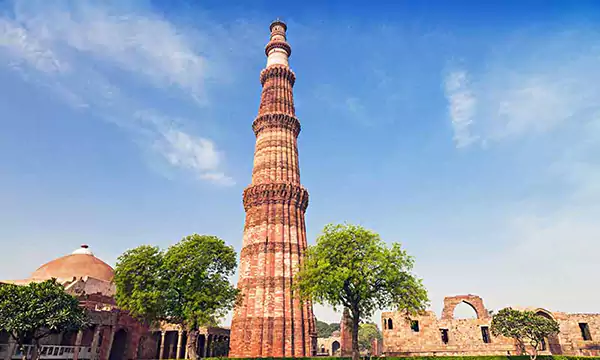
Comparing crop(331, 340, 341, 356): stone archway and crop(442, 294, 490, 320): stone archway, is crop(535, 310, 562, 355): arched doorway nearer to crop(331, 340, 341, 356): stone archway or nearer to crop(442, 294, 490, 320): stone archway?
crop(442, 294, 490, 320): stone archway

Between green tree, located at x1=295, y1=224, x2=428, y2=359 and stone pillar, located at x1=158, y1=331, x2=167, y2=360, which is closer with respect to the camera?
green tree, located at x1=295, y1=224, x2=428, y2=359

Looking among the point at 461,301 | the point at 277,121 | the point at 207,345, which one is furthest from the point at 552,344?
the point at 207,345

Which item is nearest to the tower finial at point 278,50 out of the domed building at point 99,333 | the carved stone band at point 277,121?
the carved stone band at point 277,121

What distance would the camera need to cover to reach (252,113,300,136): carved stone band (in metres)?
41.0

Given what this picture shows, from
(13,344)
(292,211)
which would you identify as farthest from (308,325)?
(13,344)

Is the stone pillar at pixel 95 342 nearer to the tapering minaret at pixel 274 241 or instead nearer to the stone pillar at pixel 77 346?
the stone pillar at pixel 77 346

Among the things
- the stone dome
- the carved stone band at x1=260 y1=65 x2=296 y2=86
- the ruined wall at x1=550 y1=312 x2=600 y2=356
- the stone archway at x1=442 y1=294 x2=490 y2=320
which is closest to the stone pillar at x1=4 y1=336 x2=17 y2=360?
the stone dome

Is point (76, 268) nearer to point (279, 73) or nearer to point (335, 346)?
point (279, 73)

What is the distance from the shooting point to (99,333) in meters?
30.9

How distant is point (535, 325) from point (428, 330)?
10526 mm

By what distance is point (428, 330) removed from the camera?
39.4 metres

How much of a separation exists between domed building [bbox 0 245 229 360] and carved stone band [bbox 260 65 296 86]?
94.1ft

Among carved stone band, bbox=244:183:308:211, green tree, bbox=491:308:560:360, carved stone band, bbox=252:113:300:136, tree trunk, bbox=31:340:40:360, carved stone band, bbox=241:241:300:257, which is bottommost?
tree trunk, bbox=31:340:40:360

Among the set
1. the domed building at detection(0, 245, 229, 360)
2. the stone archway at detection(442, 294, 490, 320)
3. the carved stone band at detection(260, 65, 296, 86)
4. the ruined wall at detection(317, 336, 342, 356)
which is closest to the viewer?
the domed building at detection(0, 245, 229, 360)
